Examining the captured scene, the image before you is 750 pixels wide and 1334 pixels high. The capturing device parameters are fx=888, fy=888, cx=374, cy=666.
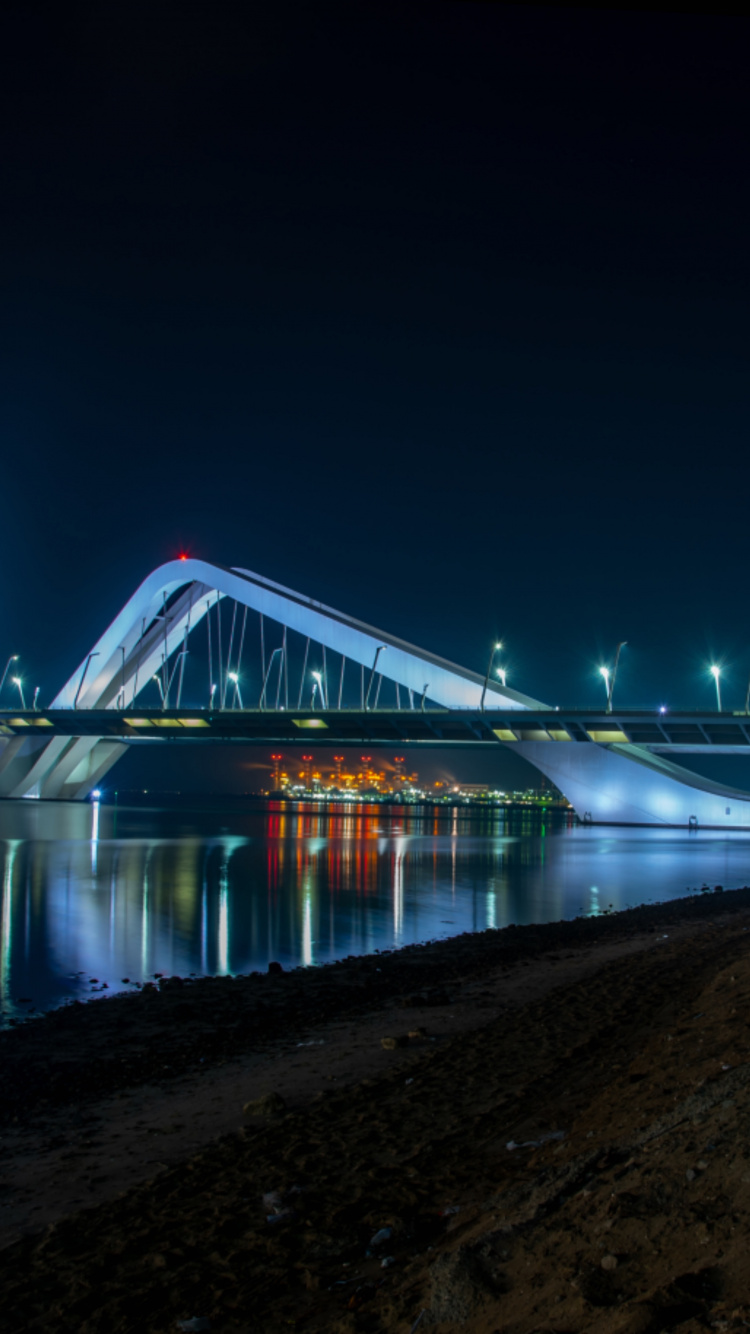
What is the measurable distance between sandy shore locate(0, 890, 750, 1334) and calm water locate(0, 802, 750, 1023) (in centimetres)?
424

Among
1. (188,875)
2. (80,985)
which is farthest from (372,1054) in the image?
(188,875)

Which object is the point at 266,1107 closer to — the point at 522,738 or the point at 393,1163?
the point at 393,1163

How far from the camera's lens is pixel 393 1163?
471cm

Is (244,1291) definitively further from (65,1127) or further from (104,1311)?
(65,1127)

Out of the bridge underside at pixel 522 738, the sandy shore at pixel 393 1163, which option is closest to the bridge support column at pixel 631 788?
the bridge underside at pixel 522 738

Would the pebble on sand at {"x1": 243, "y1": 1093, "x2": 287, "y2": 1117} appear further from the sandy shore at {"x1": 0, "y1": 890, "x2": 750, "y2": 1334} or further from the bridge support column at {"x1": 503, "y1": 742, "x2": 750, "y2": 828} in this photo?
the bridge support column at {"x1": 503, "y1": 742, "x2": 750, "y2": 828}

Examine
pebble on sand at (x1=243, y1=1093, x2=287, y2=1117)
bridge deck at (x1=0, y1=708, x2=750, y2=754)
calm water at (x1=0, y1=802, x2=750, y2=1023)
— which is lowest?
calm water at (x1=0, y1=802, x2=750, y2=1023)

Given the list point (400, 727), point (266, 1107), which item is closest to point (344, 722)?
point (400, 727)

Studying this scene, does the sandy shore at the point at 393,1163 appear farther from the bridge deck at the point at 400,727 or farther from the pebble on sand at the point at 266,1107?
the bridge deck at the point at 400,727

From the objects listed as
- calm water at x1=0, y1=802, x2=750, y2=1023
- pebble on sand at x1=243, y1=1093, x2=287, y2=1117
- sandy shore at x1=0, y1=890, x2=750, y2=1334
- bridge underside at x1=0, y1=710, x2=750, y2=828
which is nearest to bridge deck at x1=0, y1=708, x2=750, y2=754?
bridge underside at x1=0, y1=710, x2=750, y2=828

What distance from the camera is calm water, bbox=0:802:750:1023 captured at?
A: 14.4 meters

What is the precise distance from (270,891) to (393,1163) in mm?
18480

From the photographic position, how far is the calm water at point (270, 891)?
1437 cm

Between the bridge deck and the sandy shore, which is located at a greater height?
the bridge deck
